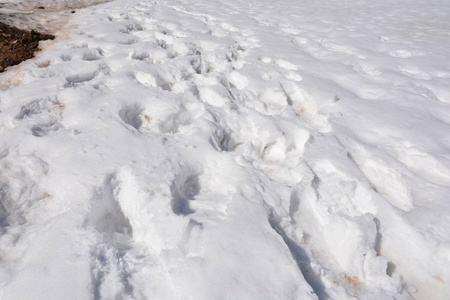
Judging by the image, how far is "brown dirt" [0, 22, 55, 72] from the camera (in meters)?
2.98

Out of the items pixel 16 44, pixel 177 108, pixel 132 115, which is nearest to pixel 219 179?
pixel 177 108

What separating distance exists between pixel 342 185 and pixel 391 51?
357 cm

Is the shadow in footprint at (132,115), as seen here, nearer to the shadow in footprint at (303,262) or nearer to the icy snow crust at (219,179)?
the icy snow crust at (219,179)

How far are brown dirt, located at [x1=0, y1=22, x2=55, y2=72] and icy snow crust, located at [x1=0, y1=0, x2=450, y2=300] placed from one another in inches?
6.8

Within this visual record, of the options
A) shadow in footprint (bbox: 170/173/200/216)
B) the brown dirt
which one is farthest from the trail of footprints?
the brown dirt

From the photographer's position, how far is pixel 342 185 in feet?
5.57

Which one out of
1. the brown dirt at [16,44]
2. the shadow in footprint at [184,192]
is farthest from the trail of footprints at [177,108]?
the brown dirt at [16,44]

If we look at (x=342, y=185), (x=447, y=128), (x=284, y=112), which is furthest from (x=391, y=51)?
(x=342, y=185)

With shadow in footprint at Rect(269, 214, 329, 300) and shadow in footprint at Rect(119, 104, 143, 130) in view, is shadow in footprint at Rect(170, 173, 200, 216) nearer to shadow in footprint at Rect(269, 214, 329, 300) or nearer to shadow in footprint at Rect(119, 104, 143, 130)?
shadow in footprint at Rect(269, 214, 329, 300)

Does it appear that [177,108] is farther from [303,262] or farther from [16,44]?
[16,44]

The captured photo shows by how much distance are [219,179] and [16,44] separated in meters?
3.28

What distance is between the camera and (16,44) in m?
3.32

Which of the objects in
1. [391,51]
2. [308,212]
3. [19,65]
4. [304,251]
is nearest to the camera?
[304,251]

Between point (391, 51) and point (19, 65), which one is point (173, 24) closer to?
point (19, 65)
